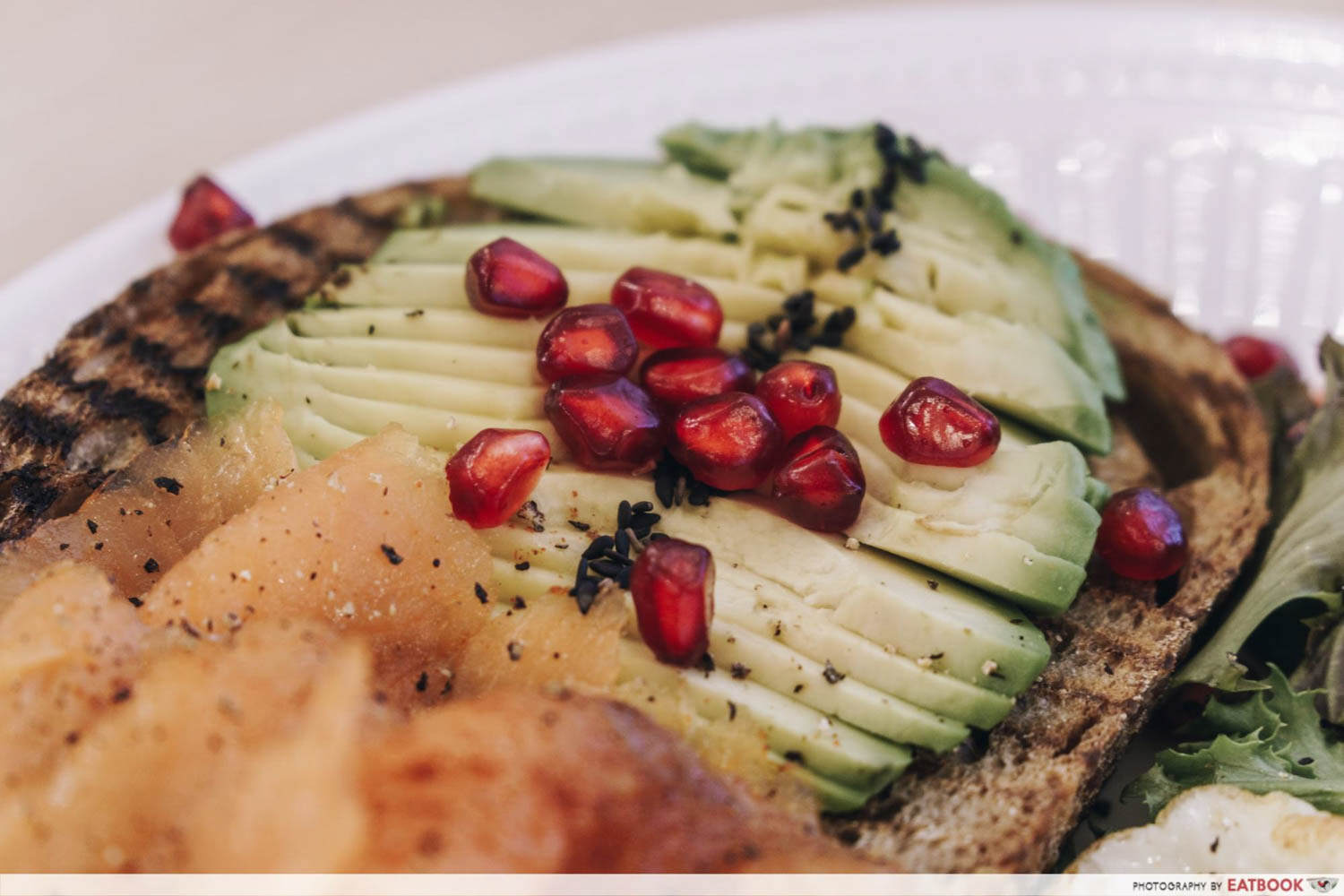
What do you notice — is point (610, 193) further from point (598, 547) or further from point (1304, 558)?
point (1304, 558)

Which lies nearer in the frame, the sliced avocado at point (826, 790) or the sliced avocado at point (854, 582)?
the sliced avocado at point (826, 790)

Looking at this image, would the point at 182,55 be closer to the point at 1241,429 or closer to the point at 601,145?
the point at 601,145

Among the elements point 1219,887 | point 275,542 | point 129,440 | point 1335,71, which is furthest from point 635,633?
point 1335,71

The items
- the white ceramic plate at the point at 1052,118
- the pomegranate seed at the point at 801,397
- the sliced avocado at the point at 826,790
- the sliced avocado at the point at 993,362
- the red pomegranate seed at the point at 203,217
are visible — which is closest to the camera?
the sliced avocado at the point at 826,790

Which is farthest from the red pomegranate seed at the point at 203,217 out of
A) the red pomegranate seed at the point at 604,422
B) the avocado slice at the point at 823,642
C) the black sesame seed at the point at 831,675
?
the black sesame seed at the point at 831,675

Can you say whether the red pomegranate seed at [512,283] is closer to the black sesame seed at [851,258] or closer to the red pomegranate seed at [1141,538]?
the black sesame seed at [851,258]

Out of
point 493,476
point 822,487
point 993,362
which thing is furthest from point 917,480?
point 493,476
